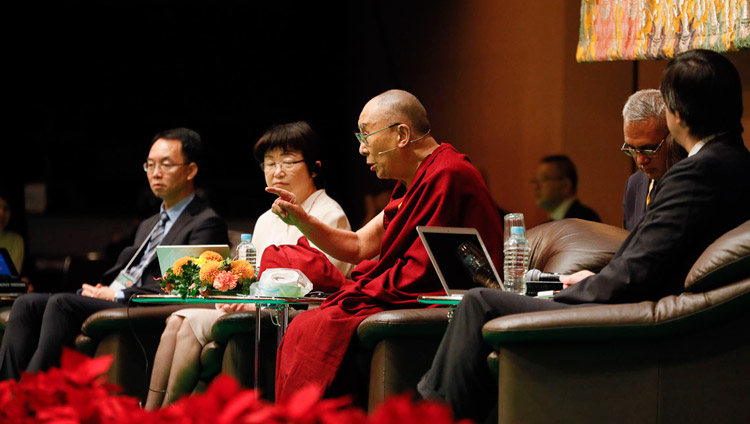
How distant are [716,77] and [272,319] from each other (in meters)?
1.99

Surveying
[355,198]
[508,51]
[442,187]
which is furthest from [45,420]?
[355,198]

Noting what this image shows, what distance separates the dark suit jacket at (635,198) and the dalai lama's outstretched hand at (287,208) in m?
1.24

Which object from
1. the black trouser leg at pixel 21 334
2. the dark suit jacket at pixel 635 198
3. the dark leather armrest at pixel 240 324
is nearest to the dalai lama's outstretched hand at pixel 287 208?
the dark leather armrest at pixel 240 324

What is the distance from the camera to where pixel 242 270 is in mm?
3439

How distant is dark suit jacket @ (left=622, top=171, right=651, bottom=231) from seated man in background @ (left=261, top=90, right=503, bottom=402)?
2.26 ft

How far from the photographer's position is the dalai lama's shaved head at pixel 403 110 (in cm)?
348

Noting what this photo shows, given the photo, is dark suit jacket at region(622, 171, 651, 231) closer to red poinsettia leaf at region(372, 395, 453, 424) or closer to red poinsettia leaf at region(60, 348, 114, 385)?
red poinsettia leaf at region(60, 348, 114, 385)

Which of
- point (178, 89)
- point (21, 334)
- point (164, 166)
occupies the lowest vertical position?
point (21, 334)

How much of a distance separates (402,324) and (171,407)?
1.65 m

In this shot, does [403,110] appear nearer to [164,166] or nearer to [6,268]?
[164,166]

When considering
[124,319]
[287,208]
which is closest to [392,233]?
[287,208]

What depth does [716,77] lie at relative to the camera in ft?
7.84

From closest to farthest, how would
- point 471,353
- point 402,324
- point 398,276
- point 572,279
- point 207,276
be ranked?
point 471,353 < point 572,279 < point 402,324 < point 398,276 < point 207,276

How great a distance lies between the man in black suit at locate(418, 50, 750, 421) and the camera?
2.30m
